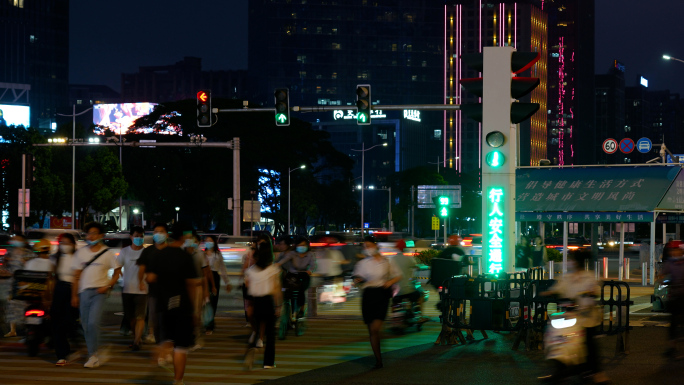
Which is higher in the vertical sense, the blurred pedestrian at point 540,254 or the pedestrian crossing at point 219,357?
the blurred pedestrian at point 540,254

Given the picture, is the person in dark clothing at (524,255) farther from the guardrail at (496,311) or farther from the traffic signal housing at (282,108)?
the guardrail at (496,311)

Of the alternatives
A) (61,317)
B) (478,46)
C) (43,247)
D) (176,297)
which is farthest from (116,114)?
(176,297)

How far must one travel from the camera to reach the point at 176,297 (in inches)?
406

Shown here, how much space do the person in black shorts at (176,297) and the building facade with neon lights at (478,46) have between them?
180 meters

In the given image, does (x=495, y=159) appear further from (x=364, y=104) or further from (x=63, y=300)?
(x=63, y=300)

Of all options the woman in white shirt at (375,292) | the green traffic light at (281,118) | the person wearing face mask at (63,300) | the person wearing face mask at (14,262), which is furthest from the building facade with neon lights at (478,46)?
the person wearing face mask at (63,300)

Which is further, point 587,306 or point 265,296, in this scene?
point 265,296

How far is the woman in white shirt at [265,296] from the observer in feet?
40.0

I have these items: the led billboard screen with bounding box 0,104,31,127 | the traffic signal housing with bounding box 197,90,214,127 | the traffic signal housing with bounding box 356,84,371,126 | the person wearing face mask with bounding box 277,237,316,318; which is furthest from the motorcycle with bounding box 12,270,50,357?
the led billboard screen with bounding box 0,104,31,127

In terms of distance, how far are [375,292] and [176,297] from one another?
3.40 metres

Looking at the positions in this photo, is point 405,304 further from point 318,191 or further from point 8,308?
point 318,191

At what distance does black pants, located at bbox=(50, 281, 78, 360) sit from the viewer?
41.6ft

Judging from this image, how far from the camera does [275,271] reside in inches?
491

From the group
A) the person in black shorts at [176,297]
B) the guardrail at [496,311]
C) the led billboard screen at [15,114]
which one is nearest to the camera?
the person in black shorts at [176,297]
